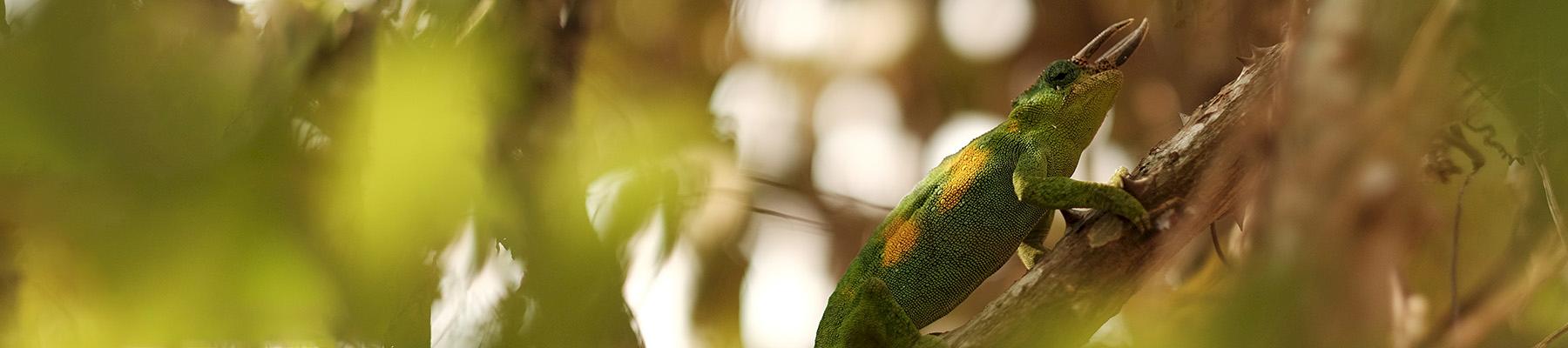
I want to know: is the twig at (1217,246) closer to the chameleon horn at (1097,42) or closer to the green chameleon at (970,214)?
the green chameleon at (970,214)

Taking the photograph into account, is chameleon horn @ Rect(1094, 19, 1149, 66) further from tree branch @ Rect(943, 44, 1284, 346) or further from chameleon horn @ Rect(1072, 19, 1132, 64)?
tree branch @ Rect(943, 44, 1284, 346)

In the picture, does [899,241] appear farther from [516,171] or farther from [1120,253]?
[516,171]

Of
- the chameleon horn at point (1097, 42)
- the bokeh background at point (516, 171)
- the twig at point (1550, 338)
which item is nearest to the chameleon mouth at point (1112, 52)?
the chameleon horn at point (1097, 42)

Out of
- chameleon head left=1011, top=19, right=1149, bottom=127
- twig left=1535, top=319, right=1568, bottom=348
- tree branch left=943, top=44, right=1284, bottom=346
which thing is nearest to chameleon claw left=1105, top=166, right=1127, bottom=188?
tree branch left=943, top=44, right=1284, bottom=346

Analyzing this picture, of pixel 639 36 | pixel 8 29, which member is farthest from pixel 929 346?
pixel 8 29

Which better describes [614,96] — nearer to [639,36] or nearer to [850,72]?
[639,36]

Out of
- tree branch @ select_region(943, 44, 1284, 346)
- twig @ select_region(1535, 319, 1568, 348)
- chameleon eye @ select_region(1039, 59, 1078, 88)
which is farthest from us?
chameleon eye @ select_region(1039, 59, 1078, 88)

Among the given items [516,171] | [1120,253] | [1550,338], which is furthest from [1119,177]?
[516,171]
